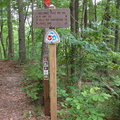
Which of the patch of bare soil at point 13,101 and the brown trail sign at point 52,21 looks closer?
the brown trail sign at point 52,21

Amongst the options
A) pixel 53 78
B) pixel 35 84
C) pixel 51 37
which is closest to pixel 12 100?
pixel 35 84

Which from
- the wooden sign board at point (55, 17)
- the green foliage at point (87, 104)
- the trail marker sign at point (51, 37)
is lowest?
the green foliage at point (87, 104)

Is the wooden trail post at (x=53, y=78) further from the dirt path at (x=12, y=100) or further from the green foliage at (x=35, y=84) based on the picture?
the dirt path at (x=12, y=100)

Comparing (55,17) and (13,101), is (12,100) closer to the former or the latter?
(13,101)

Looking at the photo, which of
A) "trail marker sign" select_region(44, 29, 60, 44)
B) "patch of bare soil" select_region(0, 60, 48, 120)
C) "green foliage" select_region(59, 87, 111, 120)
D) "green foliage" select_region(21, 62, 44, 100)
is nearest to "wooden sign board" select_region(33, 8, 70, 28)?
"trail marker sign" select_region(44, 29, 60, 44)

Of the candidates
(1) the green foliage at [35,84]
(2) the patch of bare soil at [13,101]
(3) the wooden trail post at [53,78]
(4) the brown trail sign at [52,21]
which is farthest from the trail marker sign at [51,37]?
(2) the patch of bare soil at [13,101]

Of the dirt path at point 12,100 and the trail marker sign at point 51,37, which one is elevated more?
the trail marker sign at point 51,37

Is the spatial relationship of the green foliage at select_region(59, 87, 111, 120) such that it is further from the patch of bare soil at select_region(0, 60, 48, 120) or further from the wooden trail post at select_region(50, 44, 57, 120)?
the patch of bare soil at select_region(0, 60, 48, 120)

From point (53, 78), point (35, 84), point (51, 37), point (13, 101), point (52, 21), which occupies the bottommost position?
point (13, 101)

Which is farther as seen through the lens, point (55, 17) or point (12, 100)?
point (12, 100)

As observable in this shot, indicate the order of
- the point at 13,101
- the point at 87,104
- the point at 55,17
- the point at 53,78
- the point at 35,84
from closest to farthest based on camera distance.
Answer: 1. the point at 87,104
2. the point at 55,17
3. the point at 53,78
4. the point at 35,84
5. the point at 13,101

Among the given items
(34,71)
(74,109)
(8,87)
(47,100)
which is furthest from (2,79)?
(74,109)

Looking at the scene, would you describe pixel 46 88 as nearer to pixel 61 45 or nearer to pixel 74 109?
pixel 74 109

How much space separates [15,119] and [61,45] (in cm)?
270
